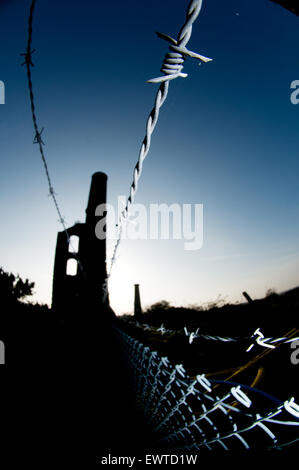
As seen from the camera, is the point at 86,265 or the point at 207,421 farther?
the point at 86,265

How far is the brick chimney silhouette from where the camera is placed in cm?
533

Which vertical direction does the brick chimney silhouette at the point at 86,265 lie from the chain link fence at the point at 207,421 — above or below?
above

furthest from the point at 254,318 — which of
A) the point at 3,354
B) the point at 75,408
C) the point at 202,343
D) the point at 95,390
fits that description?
the point at 3,354

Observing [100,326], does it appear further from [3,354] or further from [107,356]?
[3,354]

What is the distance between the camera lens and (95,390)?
2779 millimetres

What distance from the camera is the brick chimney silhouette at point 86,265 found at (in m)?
5.33

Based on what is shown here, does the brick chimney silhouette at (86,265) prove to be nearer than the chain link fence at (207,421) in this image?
No

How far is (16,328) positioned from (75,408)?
3.35m

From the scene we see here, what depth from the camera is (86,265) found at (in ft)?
19.8

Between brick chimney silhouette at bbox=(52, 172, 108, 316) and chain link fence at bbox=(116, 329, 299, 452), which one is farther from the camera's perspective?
brick chimney silhouette at bbox=(52, 172, 108, 316)

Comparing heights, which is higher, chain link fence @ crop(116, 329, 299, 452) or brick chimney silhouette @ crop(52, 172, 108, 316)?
brick chimney silhouette @ crop(52, 172, 108, 316)

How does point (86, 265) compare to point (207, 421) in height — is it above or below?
above
